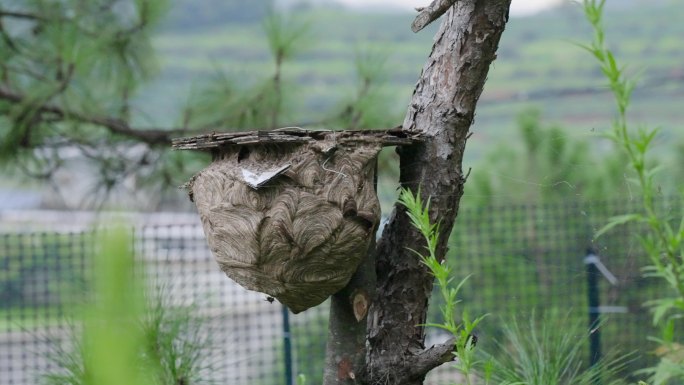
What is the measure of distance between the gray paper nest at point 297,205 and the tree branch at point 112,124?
98.1 inches

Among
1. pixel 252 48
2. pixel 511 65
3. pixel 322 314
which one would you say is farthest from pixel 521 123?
pixel 252 48

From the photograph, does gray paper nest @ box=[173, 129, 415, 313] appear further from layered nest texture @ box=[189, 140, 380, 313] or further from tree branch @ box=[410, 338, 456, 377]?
tree branch @ box=[410, 338, 456, 377]

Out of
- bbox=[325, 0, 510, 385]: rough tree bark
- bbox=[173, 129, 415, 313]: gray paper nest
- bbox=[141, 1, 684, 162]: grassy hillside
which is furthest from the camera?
bbox=[141, 1, 684, 162]: grassy hillside

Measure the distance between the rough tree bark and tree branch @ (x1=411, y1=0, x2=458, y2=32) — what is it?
108 mm

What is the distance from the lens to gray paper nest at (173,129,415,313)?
69.6 inches

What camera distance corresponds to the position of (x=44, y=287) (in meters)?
5.05

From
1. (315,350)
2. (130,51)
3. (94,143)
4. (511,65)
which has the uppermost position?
(511,65)

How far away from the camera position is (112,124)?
4.30 metres

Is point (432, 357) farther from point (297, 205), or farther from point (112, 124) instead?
point (112, 124)

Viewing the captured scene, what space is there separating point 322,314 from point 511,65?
2684 cm

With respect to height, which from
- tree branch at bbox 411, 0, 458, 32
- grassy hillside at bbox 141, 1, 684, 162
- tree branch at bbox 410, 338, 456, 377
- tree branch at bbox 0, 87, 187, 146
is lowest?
tree branch at bbox 410, 338, 456, 377

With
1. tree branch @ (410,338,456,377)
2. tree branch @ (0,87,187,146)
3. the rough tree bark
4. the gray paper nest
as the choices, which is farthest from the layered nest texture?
tree branch @ (0,87,187,146)

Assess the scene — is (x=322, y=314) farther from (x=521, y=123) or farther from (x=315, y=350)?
(x=521, y=123)

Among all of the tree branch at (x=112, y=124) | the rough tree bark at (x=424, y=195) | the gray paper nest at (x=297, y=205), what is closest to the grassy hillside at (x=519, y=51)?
the tree branch at (x=112, y=124)
